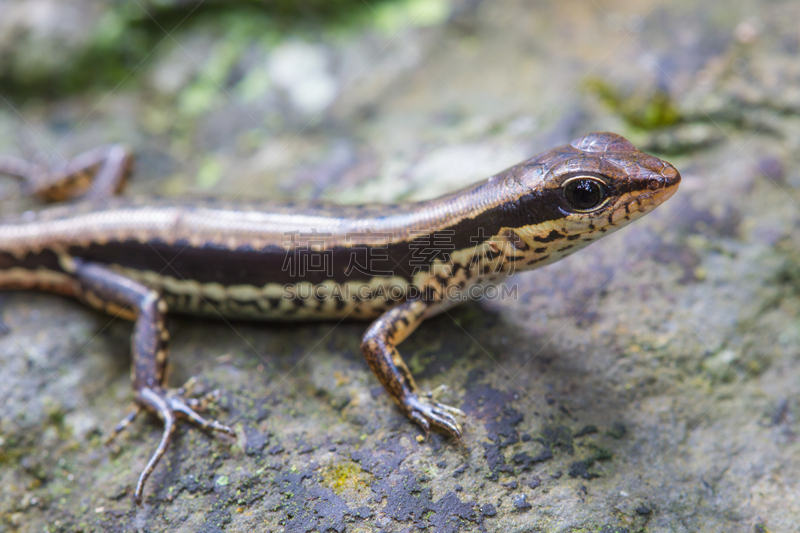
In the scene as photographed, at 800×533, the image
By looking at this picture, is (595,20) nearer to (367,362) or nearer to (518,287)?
(518,287)

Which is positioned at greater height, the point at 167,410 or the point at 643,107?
the point at 643,107

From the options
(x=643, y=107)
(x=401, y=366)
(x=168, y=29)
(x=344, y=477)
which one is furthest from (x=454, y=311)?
(x=168, y=29)

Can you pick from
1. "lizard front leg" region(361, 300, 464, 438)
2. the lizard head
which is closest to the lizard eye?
the lizard head

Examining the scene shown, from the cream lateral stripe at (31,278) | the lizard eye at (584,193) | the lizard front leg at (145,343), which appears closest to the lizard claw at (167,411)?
the lizard front leg at (145,343)

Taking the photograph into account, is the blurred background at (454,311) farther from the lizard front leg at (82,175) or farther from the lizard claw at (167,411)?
the lizard front leg at (82,175)

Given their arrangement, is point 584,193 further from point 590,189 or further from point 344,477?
point 344,477

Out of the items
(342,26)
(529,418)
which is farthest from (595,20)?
(529,418)
